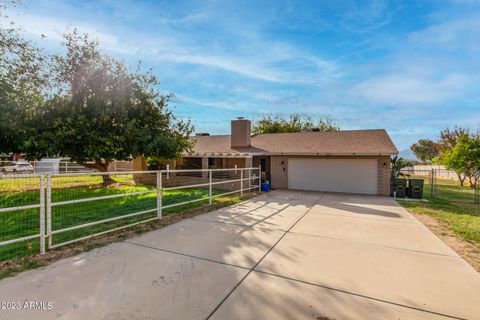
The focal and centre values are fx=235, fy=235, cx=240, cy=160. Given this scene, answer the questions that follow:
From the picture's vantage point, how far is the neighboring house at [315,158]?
13.2 metres

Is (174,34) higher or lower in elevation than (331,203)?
higher

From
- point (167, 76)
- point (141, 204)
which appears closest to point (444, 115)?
point (167, 76)

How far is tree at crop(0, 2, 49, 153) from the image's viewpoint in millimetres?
8758

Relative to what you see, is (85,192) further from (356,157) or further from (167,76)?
(356,157)

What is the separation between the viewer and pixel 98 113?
32.6 ft

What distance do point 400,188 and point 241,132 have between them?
10108 mm

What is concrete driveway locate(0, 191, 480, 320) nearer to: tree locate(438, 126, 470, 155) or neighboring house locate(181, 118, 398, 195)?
neighboring house locate(181, 118, 398, 195)

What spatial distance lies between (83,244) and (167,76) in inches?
427

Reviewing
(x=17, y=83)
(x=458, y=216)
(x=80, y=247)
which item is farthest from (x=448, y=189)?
(x=17, y=83)

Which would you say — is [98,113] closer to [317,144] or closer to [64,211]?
[64,211]

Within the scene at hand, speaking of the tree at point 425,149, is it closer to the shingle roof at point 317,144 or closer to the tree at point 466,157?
the shingle roof at point 317,144

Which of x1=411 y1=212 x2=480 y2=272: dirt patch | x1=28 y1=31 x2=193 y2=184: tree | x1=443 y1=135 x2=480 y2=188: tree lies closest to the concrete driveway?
x1=411 y1=212 x2=480 y2=272: dirt patch

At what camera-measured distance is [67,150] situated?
10.2 m

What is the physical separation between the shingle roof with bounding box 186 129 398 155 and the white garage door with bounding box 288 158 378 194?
74 centimetres
